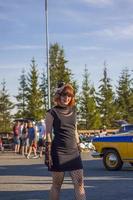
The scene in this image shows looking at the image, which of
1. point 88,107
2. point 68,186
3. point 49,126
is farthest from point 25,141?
point 88,107

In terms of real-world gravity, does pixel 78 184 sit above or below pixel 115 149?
below

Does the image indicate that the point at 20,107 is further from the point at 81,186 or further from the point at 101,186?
the point at 81,186

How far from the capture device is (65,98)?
7.91 m

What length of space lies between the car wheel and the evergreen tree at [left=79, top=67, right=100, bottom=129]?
40.8 metres

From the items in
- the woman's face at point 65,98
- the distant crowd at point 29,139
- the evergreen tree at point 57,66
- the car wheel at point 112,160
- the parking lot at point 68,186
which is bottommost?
the parking lot at point 68,186

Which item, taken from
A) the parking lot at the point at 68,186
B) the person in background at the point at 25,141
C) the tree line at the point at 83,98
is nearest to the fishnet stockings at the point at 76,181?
the parking lot at the point at 68,186

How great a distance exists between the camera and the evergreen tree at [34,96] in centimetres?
5934

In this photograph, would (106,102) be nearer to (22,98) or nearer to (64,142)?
(22,98)

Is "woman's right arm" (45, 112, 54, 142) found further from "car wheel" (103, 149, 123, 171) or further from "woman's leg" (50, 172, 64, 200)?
"car wheel" (103, 149, 123, 171)

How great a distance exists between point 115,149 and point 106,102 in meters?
43.1

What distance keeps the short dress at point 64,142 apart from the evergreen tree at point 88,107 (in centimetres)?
5081

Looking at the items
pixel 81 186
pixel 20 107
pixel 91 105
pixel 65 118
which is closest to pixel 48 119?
pixel 65 118

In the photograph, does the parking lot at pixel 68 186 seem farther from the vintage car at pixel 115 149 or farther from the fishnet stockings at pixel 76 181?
the fishnet stockings at pixel 76 181

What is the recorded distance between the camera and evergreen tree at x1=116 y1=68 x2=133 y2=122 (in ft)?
205
